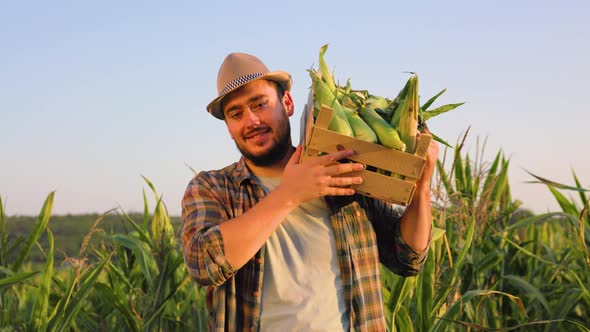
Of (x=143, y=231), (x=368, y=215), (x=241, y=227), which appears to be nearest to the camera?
(x=241, y=227)

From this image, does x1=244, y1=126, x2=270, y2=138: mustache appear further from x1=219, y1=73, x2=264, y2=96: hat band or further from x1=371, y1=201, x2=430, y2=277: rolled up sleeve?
x1=371, y1=201, x2=430, y2=277: rolled up sleeve

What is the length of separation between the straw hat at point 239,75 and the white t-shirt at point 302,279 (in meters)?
0.47

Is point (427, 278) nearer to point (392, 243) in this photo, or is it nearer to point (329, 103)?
point (392, 243)

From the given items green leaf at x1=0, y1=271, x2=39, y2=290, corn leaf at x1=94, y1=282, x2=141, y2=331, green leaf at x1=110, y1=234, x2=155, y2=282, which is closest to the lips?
green leaf at x1=0, y1=271, x2=39, y2=290

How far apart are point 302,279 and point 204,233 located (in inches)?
13.4

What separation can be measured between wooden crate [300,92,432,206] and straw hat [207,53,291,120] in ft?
0.96

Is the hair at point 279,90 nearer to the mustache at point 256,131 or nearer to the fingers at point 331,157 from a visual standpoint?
the mustache at point 256,131

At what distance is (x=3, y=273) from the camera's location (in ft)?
10.0

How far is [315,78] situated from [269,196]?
45 cm

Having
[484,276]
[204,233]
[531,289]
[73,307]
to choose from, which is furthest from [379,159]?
[484,276]

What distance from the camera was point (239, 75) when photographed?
2.39 meters

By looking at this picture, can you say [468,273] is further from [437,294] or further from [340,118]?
[340,118]

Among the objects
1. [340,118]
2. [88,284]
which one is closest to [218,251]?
[340,118]

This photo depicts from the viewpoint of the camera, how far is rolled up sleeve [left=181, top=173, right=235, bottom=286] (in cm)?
210
